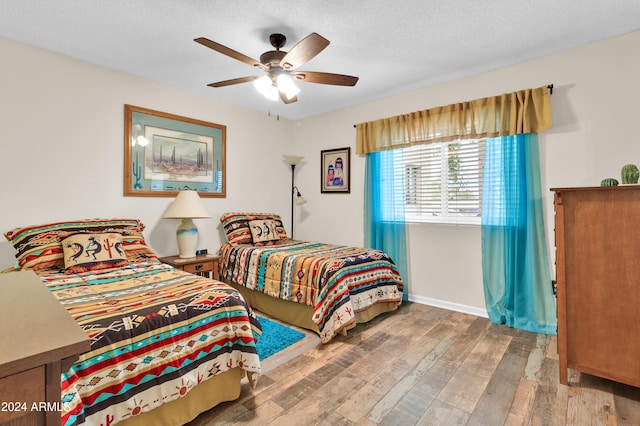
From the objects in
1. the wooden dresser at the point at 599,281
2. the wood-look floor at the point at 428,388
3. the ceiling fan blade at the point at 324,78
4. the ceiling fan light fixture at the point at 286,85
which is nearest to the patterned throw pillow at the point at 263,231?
the wood-look floor at the point at 428,388

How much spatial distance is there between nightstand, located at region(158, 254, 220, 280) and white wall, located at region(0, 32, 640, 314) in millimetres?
378

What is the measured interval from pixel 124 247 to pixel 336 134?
2850 mm

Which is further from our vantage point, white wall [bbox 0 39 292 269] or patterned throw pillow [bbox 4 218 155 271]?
white wall [bbox 0 39 292 269]

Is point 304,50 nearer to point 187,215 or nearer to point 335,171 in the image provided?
point 187,215

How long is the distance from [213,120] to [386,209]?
7.77 feet

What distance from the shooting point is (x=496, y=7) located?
2.07 metres

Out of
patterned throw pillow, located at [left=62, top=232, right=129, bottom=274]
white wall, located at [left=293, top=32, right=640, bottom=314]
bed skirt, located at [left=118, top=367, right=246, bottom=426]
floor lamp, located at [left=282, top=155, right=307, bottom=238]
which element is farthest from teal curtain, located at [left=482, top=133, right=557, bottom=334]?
patterned throw pillow, located at [left=62, top=232, right=129, bottom=274]

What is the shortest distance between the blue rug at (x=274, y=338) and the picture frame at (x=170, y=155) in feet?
5.89

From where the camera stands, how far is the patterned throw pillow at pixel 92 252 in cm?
224

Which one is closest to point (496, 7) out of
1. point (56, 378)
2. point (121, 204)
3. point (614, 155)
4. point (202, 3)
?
point (614, 155)

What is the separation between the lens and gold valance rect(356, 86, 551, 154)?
2.73m

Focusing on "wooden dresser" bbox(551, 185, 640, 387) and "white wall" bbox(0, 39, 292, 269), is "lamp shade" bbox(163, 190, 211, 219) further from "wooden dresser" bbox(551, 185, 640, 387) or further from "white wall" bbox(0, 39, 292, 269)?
"wooden dresser" bbox(551, 185, 640, 387)

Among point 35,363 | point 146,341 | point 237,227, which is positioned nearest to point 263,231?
point 237,227

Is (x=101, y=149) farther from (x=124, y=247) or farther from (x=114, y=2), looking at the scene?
(x=114, y=2)
